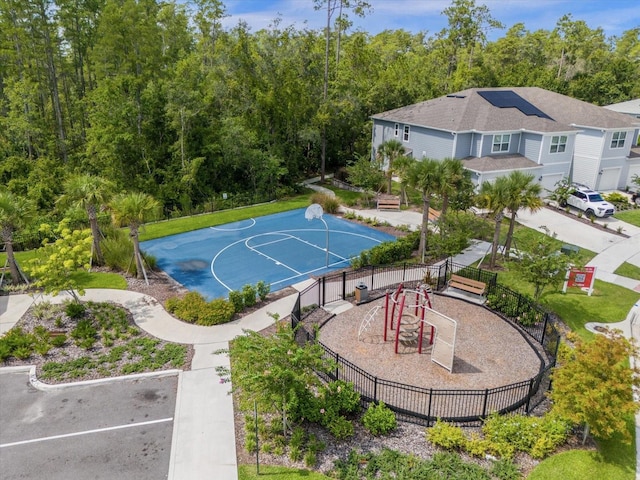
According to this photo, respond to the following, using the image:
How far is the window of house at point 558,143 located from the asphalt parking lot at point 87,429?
32445 millimetres

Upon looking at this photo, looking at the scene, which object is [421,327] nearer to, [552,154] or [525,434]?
[525,434]

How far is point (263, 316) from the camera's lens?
18.2m

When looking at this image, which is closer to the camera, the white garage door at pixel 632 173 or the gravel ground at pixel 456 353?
the gravel ground at pixel 456 353

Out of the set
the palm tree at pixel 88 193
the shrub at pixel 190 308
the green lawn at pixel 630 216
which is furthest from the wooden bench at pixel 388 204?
the palm tree at pixel 88 193

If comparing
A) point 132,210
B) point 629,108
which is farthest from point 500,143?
point 132,210

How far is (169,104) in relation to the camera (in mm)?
34594

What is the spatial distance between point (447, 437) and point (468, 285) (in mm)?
9113

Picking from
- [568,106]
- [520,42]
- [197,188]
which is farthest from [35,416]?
[520,42]

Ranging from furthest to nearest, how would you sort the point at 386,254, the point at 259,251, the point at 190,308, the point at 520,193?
the point at 259,251 → the point at 386,254 → the point at 520,193 → the point at 190,308

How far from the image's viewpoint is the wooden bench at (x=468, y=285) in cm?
1905

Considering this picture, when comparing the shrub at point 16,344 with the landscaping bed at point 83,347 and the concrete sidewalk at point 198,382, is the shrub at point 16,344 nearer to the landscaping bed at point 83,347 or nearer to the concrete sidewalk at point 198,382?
the landscaping bed at point 83,347

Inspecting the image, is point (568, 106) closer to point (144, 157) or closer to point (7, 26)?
point (144, 157)

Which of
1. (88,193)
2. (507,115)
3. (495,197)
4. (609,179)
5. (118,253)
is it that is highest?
(507,115)

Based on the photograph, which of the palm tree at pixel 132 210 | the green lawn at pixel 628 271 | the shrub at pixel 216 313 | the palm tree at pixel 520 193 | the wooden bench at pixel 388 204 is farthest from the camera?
the wooden bench at pixel 388 204
